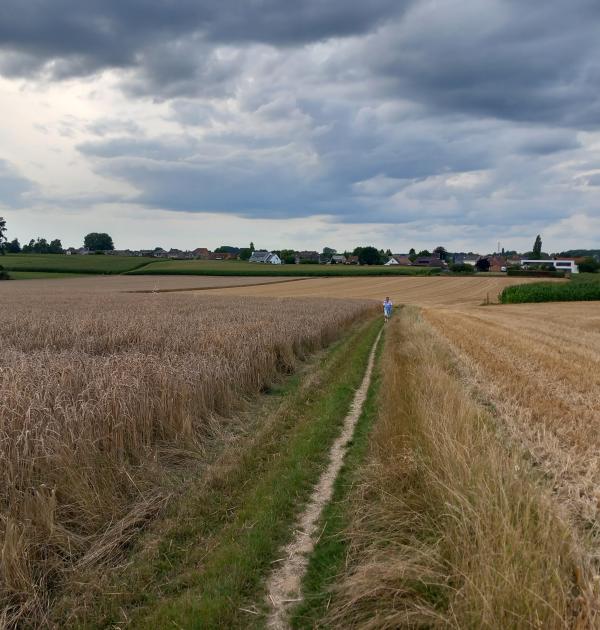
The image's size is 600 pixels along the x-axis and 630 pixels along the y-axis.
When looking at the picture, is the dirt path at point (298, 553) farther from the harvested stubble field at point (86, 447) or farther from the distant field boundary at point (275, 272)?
the distant field boundary at point (275, 272)

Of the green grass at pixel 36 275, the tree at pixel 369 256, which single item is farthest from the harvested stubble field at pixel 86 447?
the tree at pixel 369 256

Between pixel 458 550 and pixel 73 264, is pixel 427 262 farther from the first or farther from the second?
pixel 458 550

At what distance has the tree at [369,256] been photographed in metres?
161

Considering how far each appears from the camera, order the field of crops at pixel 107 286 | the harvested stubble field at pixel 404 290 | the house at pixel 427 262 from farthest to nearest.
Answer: the house at pixel 427 262 < the harvested stubble field at pixel 404 290 < the field of crops at pixel 107 286

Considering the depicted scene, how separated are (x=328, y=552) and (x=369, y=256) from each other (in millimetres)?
159207

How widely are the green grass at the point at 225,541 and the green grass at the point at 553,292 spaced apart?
58.1m

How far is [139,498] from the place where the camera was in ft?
20.6

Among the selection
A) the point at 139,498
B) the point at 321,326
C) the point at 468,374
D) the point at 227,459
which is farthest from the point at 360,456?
the point at 321,326

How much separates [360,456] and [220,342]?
7.06 metres

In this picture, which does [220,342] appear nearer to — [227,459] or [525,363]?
[227,459]

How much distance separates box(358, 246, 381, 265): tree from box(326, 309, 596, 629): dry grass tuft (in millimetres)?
157604

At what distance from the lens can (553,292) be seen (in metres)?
59.8

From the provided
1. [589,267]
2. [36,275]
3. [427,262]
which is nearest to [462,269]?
[589,267]

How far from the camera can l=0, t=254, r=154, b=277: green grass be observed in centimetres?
11241
